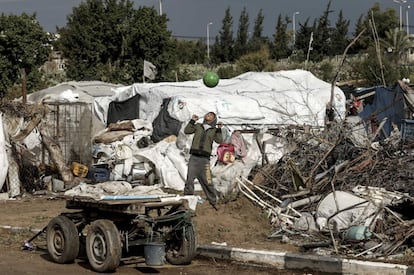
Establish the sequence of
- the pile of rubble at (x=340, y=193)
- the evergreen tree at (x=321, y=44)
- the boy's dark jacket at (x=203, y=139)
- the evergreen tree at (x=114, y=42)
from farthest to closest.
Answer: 1. the evergreen tree at (x=321, y=44)
2. the evergreen tree at (x=114, y=42)
3. the boy's dark jacket at (x=203, y=139)
4. the pile of rubble at (x=340, y=193)

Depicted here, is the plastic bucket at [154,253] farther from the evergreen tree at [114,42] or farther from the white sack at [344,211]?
the evergreen tree at [114,42]

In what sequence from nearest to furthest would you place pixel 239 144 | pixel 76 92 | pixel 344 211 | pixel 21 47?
pixel 344 211, pixel 239 144, pixel 76 92, pixel 21 47

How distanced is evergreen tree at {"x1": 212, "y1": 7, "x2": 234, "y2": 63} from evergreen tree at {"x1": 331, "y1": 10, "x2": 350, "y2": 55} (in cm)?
1023

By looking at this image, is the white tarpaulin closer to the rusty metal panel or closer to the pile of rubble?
the rusty metal panel

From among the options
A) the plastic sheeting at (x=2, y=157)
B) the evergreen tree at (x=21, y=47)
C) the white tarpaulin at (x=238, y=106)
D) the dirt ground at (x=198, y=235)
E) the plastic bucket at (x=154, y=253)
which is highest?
the evergreen tree at (x=21, y=47)

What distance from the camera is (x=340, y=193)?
1204 cm

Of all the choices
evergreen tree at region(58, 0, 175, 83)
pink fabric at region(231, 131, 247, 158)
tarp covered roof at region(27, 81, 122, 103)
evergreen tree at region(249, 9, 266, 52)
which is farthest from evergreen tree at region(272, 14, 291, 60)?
pink fabric at region(231, 131, 247, 158)

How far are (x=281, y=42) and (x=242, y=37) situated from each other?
5297 mm

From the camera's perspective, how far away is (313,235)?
11.7 meters

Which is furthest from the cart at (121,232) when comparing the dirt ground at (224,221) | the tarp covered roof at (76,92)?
the tarp covered roof at (76,92)

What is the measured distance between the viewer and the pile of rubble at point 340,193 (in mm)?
10656

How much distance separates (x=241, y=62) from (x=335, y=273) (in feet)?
151

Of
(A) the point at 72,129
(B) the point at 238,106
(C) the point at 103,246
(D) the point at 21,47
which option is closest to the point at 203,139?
(C) the point at 103,246

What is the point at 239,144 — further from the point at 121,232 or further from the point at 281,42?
the point at 281,42
